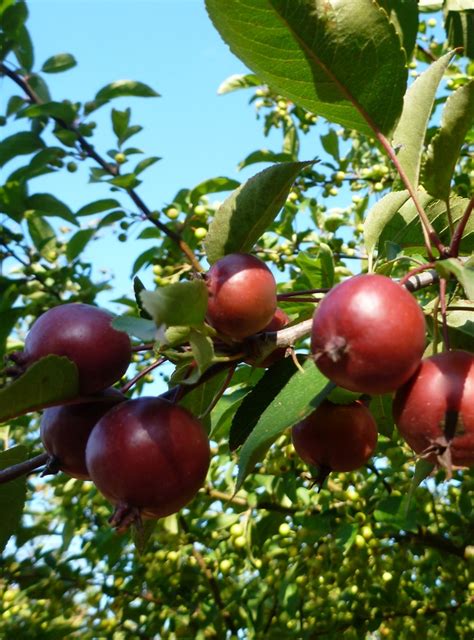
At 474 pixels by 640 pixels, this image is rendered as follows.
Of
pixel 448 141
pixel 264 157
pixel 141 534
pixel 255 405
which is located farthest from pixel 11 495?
pixel 264 157

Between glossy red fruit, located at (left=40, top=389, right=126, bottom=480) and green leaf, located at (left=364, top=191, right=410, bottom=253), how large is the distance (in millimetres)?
736

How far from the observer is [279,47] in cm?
121

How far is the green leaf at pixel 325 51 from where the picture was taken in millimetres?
1146

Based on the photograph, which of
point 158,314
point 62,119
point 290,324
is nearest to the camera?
point 158,314

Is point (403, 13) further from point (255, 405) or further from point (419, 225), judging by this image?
point (255, 405)

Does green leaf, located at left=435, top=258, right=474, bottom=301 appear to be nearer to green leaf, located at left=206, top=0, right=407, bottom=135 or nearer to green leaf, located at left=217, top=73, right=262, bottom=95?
green leaf, located at left=206, top=0, right=407, bottom=135

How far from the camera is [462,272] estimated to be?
3.05 ft

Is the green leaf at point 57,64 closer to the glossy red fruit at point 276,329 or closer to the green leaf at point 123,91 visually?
the green leaf at point 123,91

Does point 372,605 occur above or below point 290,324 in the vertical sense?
below

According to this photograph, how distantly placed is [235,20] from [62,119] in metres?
2.82

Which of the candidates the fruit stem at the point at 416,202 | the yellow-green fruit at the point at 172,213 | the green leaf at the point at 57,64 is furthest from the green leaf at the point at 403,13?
the green leaf at the point at 57,64

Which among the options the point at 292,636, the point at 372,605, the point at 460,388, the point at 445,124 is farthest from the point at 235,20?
the point at 372,605

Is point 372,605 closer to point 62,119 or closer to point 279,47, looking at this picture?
point 279,47

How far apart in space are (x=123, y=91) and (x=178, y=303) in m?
3.27
